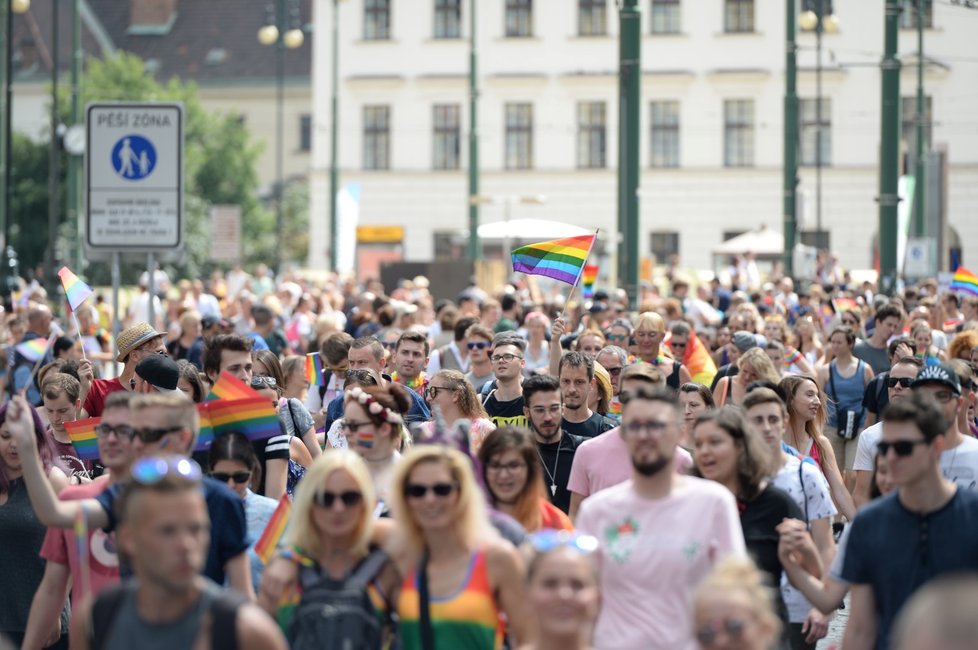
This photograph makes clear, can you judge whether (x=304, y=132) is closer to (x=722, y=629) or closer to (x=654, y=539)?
(x=654, y=539)

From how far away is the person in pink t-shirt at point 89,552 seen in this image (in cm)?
696

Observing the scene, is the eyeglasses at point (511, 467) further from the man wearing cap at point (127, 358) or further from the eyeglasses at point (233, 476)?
the man wearing cap at point (127, 358)

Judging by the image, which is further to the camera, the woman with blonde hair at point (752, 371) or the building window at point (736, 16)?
the building window at point (736, 16)

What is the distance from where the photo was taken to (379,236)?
2485 inches

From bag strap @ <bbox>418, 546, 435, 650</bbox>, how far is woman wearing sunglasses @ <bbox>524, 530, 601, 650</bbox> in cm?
52

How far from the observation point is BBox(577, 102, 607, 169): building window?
61.3 meters

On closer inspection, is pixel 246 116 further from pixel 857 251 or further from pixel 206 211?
pixel 857 251

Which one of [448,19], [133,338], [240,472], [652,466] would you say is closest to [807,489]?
[652,466]

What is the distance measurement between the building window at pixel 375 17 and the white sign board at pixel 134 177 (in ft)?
160

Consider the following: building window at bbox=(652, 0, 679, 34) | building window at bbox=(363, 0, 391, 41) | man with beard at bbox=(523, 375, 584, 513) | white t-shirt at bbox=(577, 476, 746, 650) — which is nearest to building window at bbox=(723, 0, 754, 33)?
building window at bbox=(652, 0, 679, 34)

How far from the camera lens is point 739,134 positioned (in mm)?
61062

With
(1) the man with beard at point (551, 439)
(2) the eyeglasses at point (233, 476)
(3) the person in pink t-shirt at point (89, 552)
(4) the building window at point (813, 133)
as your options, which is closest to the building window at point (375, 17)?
(4) the building window at point (813, 133)

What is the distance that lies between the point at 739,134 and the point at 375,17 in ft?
39.1

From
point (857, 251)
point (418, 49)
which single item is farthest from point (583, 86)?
point (857, 251)
